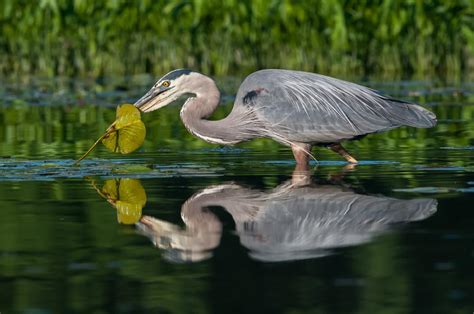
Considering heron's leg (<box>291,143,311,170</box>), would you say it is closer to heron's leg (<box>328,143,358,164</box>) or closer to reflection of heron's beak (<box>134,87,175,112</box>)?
heron's leg (<box>328,143,358,164</box>)

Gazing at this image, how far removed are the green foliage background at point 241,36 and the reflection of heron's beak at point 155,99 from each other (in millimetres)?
10923

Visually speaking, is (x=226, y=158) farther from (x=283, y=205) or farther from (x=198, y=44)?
(x=198, y=44)

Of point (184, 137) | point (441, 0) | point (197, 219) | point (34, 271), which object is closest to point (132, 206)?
point (197, 219)

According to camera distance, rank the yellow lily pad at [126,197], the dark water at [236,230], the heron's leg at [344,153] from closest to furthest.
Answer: the dark water at [236,230] < the yellow lily pad at [126,197] < the heron's leg at [344,153]

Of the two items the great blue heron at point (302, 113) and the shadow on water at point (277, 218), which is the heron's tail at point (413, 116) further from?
the shadow on water at point (277, 218)

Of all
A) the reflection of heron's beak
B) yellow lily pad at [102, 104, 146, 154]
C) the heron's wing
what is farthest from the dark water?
the reflection of heron's beak

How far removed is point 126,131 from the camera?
8906 millimetres

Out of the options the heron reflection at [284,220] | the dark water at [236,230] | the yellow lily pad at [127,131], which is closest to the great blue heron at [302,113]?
the dark water at [236,230]

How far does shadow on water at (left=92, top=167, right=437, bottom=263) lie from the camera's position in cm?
531

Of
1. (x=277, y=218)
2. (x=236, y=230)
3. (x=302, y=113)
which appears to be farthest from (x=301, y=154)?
(x=236, y=230)

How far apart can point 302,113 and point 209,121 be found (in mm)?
714

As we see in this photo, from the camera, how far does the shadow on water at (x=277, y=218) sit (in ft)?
17.4

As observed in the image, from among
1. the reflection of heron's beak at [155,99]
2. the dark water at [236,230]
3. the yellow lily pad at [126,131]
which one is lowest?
the dark water at [236,230]

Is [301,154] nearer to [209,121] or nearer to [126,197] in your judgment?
[209,121]
